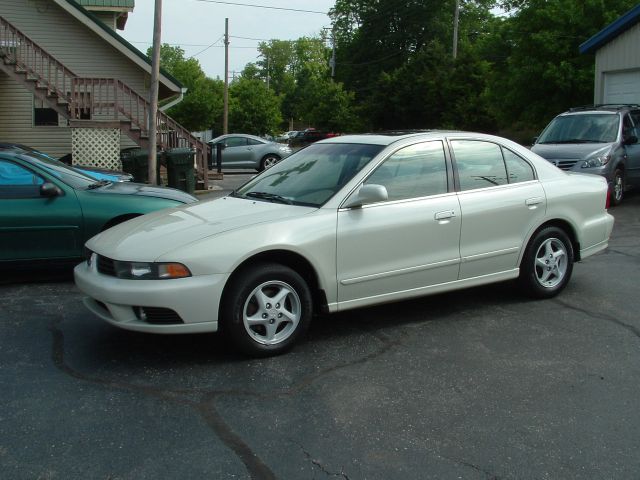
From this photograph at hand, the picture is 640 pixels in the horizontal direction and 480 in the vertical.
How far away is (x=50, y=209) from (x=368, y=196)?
3.68m

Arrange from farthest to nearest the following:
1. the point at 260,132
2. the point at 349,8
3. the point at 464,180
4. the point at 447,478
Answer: the point at 349,8, the point at 260,132, the point at 464,180, the point at 447,478

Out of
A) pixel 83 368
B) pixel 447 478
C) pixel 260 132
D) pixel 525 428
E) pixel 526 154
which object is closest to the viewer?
pixel 447 478

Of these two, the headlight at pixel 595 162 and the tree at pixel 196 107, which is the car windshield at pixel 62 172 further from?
the tree at pixel 196 107

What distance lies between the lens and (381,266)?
18.0ft

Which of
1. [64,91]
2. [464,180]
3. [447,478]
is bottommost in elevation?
[447,478]

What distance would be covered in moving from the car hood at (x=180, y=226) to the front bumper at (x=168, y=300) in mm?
207

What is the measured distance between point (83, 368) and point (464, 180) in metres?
3.28

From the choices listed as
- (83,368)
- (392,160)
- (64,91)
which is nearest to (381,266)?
(392,160)

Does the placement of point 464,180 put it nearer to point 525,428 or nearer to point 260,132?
point 525,428

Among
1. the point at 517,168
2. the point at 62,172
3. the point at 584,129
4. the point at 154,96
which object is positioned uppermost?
the point at 154,96

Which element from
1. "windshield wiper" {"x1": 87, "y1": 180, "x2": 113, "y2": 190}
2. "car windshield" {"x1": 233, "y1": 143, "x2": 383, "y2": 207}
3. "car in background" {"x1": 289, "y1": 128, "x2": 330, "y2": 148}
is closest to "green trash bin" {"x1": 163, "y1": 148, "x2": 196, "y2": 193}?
"windshield wiper" {"x1": 87, "y1": 180, "x2": 113, "y2": 190}

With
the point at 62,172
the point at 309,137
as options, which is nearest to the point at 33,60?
the point at 62,172

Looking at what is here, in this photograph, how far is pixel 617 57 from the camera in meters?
18.9

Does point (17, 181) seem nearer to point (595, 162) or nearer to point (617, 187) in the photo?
point (595, 162)
